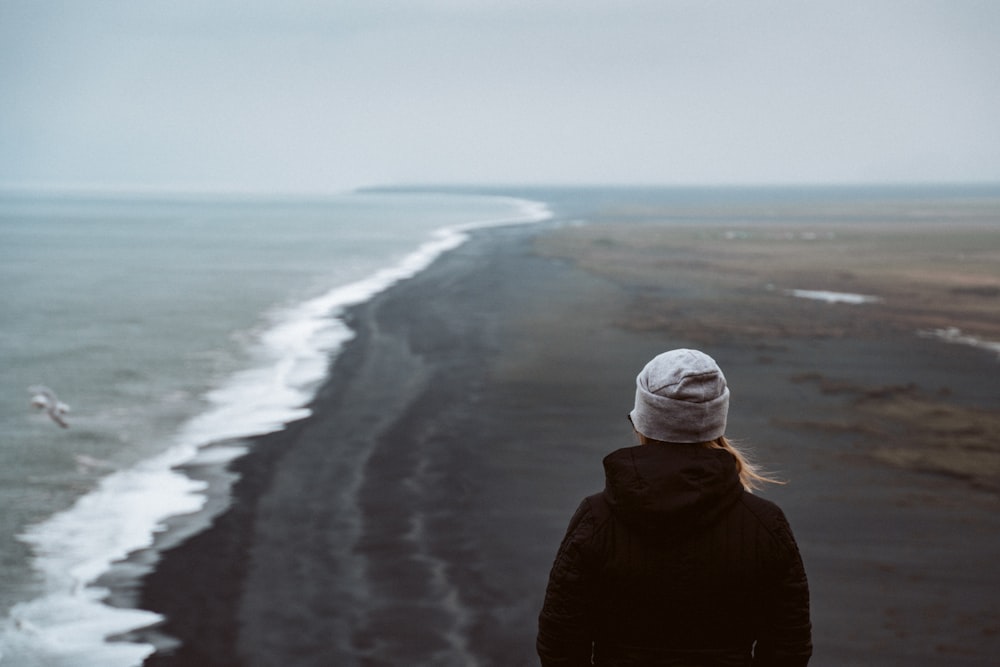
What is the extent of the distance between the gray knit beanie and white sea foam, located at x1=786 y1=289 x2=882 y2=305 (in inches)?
1003

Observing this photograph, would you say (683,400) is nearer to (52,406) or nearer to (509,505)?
(509,505)

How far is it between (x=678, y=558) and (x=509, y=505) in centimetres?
820

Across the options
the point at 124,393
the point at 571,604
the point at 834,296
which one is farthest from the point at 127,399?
the point at 834,296

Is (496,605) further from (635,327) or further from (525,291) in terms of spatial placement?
(525,291)

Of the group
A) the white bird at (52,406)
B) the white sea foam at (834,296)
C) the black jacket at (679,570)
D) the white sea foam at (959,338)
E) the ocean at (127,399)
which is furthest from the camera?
the white sea foam at (834,296)

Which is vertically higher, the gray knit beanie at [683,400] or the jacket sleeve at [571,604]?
the gray knit beanie at [683,400]

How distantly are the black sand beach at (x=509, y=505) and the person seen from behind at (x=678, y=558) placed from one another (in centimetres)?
486

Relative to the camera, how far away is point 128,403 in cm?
1638

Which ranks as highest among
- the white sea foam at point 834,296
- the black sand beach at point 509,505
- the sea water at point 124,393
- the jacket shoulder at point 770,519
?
the jacket shoulder at point 770,519

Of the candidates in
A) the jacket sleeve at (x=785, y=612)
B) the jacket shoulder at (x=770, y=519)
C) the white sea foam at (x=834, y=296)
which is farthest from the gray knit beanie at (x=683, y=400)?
the white sea foam at (x=834, y=296)

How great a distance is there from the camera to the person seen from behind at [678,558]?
258cm

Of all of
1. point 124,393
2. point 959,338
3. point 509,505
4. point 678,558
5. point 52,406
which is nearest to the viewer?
point 678,558

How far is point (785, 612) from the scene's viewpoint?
2.65 metres

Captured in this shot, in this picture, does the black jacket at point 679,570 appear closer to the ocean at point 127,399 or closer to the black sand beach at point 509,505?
the black sand beach at point 509,505
